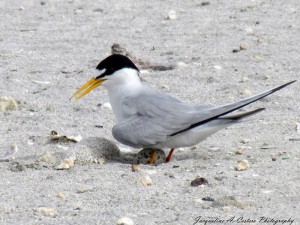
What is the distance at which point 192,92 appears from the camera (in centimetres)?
667

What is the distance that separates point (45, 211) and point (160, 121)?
1167mm

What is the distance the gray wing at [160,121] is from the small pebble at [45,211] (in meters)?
1.00

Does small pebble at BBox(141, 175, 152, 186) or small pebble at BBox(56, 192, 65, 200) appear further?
small pebble at BBox(141, 175, 152, 186)

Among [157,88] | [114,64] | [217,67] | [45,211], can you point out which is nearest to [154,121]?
[114,64]

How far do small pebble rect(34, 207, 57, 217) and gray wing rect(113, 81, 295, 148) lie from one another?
1.00 metres

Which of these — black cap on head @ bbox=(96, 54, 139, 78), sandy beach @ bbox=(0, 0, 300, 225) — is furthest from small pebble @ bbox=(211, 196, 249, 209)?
black cap on head @ bbox=(96, 54, 139, 78)

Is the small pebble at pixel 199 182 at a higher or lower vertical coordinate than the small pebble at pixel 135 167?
higher

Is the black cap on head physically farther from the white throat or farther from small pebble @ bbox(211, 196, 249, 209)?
small pebble @ bbox(211, 196, 249, 209)

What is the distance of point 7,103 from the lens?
6207 mm

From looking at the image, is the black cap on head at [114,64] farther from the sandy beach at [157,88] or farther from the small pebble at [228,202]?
the small pebble at [228,202]

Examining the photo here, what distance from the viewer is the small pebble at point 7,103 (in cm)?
618

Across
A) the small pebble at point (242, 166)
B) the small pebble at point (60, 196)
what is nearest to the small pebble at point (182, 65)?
the small pebble at point (242, 166)

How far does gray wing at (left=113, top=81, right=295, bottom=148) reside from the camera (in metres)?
5.18

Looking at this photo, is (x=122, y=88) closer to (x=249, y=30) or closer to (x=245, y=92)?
(x=245, y=92)
